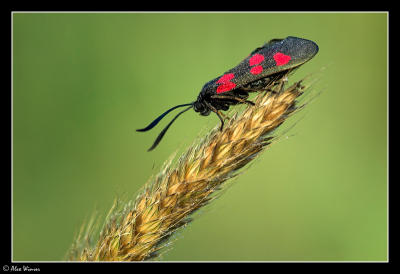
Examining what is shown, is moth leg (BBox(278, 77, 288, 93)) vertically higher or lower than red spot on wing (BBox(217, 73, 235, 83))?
lower

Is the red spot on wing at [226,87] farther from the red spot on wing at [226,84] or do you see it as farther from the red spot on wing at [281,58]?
the red spot on wing at [281,58]

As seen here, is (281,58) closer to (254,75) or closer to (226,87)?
(254,75)

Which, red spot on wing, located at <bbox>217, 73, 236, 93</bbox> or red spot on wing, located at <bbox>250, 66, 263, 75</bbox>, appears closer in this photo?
red spot on wing, located at <bbox>250, 66, 263, 75</bbox>

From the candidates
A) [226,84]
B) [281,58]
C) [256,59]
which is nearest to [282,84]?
[281,58]

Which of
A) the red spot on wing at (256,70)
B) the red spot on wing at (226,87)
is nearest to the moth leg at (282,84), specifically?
the red spot on wing at (256,70)

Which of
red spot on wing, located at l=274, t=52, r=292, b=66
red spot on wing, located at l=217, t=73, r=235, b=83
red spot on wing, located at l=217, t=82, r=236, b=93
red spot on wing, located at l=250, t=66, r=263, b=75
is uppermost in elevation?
red spot on wing, located at l=274, t=52, r=292, b=66

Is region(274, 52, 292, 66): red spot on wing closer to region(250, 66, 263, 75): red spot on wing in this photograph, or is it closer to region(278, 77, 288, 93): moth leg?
region(250, 66, 263, 75): red spot on wing

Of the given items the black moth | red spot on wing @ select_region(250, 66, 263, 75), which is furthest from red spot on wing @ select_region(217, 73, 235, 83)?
red spot on wing @ select_region(250, 66, 263, 75)
